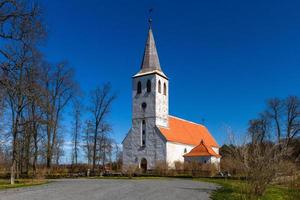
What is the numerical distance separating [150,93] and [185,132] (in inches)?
415

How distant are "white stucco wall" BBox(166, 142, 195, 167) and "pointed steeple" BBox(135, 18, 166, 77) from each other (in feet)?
33.5

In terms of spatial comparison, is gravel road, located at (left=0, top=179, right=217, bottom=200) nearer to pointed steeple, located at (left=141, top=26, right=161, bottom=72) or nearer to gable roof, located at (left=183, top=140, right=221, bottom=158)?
gable roof, located at (left=183, top=140, right=221, bottom=158)

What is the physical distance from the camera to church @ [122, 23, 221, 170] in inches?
1662

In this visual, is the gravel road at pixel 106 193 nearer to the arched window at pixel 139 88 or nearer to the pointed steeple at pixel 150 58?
the arched window at pixel 139 88

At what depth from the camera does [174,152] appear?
43.3m

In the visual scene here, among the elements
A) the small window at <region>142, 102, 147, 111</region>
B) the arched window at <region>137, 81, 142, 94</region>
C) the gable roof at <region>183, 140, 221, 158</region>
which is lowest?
the gable roof at <region>183, 140, 221, 158</region>

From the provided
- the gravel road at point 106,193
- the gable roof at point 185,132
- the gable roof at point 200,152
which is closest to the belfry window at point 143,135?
the gable roof at point 185,132

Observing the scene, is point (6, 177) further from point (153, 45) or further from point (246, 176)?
point (246, 176)

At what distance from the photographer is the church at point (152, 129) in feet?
139

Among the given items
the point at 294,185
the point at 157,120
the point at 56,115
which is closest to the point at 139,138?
the point at 157,120

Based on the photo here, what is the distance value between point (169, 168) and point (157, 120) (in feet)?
24.7

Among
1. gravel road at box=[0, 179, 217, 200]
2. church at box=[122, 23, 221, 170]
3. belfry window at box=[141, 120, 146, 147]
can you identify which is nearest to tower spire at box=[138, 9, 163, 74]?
church at box=[122, 23, 221, 170]

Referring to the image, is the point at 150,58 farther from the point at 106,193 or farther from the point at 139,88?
the point at 106,193

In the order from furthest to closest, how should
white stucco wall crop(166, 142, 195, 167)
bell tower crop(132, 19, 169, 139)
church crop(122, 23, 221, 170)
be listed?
bell tower crop(132, 19, 169, 139)
church crop(122, 23, 221, 170)
white stucco wall crop(166, 142, 195, 167)
